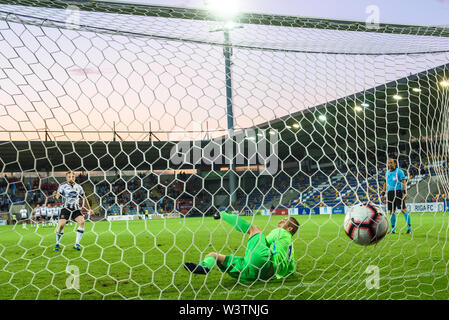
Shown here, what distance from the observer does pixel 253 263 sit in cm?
314

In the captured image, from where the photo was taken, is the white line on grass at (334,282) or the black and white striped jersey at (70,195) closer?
the white line on grass at (334,282)

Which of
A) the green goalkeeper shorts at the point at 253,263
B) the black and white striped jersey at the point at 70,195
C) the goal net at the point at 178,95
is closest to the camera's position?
the goal net at the point at 178,95

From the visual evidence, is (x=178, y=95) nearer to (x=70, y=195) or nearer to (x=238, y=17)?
(x=238, y=17)

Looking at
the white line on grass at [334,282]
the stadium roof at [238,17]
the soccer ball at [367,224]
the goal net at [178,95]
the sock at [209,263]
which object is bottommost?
the white line on grass at [334,282]

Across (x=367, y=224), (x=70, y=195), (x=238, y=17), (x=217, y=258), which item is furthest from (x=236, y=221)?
(x=70, y=195)

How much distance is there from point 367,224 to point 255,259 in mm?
1115

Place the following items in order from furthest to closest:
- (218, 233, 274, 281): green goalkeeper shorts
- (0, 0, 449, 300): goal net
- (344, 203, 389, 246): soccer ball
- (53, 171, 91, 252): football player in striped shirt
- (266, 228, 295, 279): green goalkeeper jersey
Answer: (53, 171, 91, 252): football player in striped shirt < (344, 203, 389, 246): soccer ball < (266, 228, 295, 279): green goalkeeper jersey < (218, 233, 274, 281): green goalkeeper shorts < (0, 0, 449, 300): goal net

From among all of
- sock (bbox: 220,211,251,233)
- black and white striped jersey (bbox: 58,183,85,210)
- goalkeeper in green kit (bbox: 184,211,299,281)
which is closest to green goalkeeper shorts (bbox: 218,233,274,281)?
goalkeeper in green kit (bbox: 184,211,299,281)

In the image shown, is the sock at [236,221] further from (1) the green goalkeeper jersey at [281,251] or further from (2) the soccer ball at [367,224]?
(2) the soccer ball at [367,224]

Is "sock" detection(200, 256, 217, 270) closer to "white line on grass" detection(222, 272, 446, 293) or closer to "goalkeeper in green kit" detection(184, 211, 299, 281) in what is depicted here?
"goalkeeper in green kit" detection(184, 211, 299, 281)

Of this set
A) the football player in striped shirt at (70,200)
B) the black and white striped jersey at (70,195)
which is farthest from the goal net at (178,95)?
the black and white striped jersey at (70,195)

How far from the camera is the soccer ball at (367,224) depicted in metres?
3.49

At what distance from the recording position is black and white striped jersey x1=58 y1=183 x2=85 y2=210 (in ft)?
16.8

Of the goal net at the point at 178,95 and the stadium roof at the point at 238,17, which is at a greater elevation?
the stadium roof at the point at 238,17
